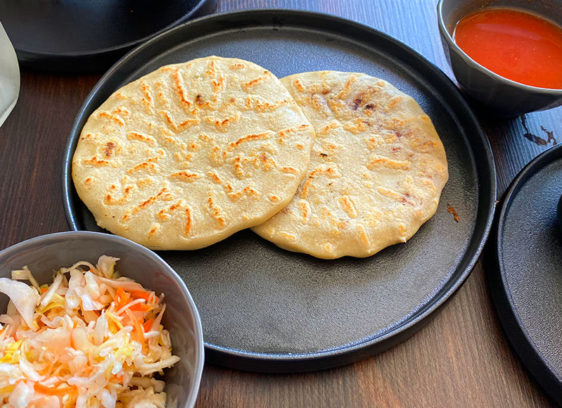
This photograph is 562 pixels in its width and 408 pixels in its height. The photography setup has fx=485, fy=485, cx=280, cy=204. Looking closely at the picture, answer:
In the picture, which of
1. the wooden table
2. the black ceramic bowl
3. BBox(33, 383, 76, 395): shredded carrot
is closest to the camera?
BBox(33, 383, 76, 395): shredded carrot

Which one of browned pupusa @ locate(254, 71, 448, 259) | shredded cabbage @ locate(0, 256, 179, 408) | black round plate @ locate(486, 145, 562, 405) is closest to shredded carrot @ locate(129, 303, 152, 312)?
shredded cabbage @ locate(0, 256, 179, 408)

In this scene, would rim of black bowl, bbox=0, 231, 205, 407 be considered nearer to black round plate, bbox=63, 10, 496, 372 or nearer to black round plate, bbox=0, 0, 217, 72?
black round plate, bbox=63, 10, 496, 372

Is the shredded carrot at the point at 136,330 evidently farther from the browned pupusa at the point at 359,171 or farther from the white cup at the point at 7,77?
the white cup at the point at 7,77

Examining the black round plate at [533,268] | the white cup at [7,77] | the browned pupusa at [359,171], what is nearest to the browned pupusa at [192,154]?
the browned pupusa at [359,171]

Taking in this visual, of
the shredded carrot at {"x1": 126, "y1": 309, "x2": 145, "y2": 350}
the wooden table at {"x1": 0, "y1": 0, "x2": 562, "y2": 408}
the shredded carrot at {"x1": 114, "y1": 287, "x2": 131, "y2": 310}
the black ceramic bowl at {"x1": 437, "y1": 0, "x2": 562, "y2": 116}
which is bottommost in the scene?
the wooden table at {"x1": 0, "y1": 0, "x2": 562, "y2": 408}

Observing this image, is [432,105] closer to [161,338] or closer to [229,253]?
[229,253]

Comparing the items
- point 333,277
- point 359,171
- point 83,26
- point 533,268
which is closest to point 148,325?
point 333,277

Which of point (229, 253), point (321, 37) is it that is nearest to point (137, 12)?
point (321, 37)
